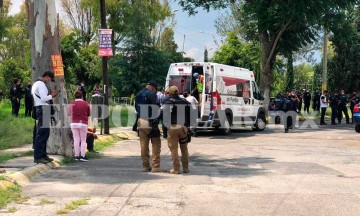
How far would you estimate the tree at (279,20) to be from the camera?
81.8ft

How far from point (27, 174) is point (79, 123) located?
8.63 feet

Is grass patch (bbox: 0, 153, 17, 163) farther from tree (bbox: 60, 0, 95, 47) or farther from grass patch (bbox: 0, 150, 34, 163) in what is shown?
tree (bbox: 60, 0, 95, 47)

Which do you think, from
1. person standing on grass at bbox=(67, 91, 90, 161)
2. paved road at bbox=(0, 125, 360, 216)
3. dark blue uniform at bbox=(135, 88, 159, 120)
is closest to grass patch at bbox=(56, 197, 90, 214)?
paved road at bbox=(0, 125, 360, 216)

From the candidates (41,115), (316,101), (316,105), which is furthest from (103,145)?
(316,105)

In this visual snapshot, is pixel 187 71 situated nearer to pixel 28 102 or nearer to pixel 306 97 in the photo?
pixel 28 102

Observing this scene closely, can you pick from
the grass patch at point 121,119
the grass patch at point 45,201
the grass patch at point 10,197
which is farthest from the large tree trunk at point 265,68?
the grass patch at point 45,201

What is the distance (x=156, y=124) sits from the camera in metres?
10.3

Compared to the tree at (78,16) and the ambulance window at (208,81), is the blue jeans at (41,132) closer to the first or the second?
the ambulance window at (208,81)

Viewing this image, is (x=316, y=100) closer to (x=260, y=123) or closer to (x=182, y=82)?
(x=260, y=123)

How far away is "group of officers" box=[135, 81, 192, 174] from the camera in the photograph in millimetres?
10070

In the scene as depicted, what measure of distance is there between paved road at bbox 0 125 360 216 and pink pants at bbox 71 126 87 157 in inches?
18.1

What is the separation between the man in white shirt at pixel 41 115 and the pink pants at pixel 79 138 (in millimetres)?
1190

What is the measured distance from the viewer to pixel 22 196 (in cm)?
752

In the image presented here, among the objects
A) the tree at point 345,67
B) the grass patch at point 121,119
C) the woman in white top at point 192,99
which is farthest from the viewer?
the tree at point 345,67
